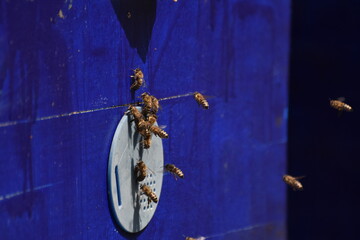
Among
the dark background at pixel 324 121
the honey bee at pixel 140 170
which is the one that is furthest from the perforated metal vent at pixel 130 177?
the dark background at pixel 324 121

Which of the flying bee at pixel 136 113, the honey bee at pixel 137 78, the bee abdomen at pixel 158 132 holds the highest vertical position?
the honey bee at pixel 137 78

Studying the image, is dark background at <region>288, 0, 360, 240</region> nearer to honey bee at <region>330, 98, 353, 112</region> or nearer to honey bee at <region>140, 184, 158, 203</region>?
honey bee at <region>330, 98, 353, 112</region>

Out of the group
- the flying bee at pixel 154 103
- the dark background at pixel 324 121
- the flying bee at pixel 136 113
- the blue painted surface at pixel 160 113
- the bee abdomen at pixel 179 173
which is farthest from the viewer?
the dark background at pixel 324 121

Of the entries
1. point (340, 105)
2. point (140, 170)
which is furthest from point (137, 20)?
point (340, 105)

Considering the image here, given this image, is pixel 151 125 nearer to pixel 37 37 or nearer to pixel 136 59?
pixel 136 59

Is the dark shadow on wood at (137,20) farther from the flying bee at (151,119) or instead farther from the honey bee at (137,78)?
the flying bee at (151,119)

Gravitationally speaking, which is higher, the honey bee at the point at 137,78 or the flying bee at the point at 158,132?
the honey bee at the point at 137,78

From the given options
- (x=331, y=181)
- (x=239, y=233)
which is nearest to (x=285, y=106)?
(x=331, y=181)

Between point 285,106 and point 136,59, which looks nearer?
point 136,59
